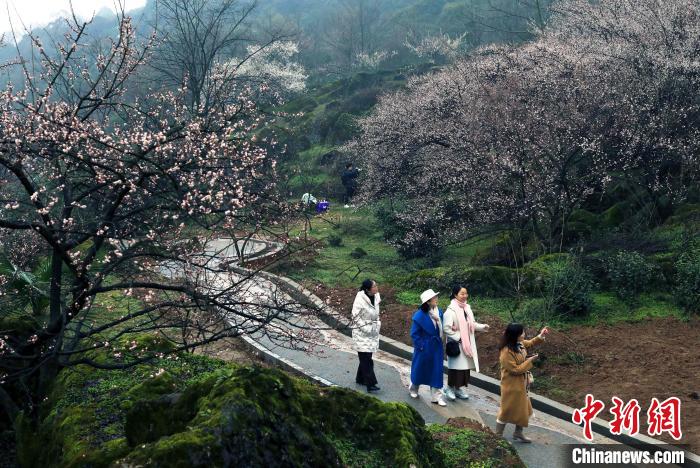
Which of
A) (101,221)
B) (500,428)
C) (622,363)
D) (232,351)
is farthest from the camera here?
(232,351)

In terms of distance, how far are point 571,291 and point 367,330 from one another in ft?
14.8

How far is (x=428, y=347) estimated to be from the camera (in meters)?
9.18

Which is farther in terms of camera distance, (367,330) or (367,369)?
(367,369)

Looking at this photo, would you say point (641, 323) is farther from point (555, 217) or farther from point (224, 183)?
point (224, 183)

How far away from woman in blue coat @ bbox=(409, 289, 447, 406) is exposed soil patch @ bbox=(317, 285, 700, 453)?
1580 mm

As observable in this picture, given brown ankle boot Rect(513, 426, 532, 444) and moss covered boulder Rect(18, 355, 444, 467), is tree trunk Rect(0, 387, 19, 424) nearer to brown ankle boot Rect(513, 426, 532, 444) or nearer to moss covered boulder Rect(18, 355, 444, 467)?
moss covered boulder Rect(18, 355, 444, 467)

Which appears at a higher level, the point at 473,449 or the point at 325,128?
the point at 325,128

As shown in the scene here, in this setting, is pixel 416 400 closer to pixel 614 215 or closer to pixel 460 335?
pixel 460 335

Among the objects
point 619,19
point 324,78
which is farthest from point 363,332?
point 324,78

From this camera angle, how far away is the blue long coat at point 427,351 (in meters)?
9.16

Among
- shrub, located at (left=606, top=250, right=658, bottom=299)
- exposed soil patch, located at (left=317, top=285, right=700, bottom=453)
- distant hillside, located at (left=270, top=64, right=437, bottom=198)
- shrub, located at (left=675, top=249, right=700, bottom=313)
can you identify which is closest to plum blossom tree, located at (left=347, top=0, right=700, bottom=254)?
shrub, located at (left=606, top=250, right=658, bottom=299)

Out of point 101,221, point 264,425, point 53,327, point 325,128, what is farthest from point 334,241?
point 325,128

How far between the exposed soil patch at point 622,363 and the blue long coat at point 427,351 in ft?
5.24

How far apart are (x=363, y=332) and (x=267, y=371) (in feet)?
16.4
